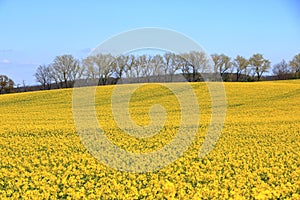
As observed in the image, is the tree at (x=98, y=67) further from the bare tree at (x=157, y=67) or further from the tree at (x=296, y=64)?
the tree at (x=296, y=64)

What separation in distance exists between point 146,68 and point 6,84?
4819cm

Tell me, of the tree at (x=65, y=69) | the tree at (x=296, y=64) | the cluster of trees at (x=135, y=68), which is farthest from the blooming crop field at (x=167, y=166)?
the tree at (x=296, y=64)

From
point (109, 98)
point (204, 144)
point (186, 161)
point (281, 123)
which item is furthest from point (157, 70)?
point (186, 161)

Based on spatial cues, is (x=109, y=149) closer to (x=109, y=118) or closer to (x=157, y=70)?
(x=109, y=118)

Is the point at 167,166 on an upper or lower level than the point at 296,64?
lower

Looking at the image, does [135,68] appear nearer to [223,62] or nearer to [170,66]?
[170,66]

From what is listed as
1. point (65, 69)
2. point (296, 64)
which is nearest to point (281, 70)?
point (296, 64)

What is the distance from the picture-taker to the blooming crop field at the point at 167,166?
10.1 m

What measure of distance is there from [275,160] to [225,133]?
6.53 metres

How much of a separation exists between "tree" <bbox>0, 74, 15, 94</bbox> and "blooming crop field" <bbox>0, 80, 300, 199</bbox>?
50085 mm

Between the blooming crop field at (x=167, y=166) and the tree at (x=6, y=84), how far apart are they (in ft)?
164

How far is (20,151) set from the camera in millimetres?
16953

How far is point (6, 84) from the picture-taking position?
7925 centimetres

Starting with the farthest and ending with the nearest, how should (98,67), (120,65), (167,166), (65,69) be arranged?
(65,69)
(120,65)
(98,67)
(167,166)
